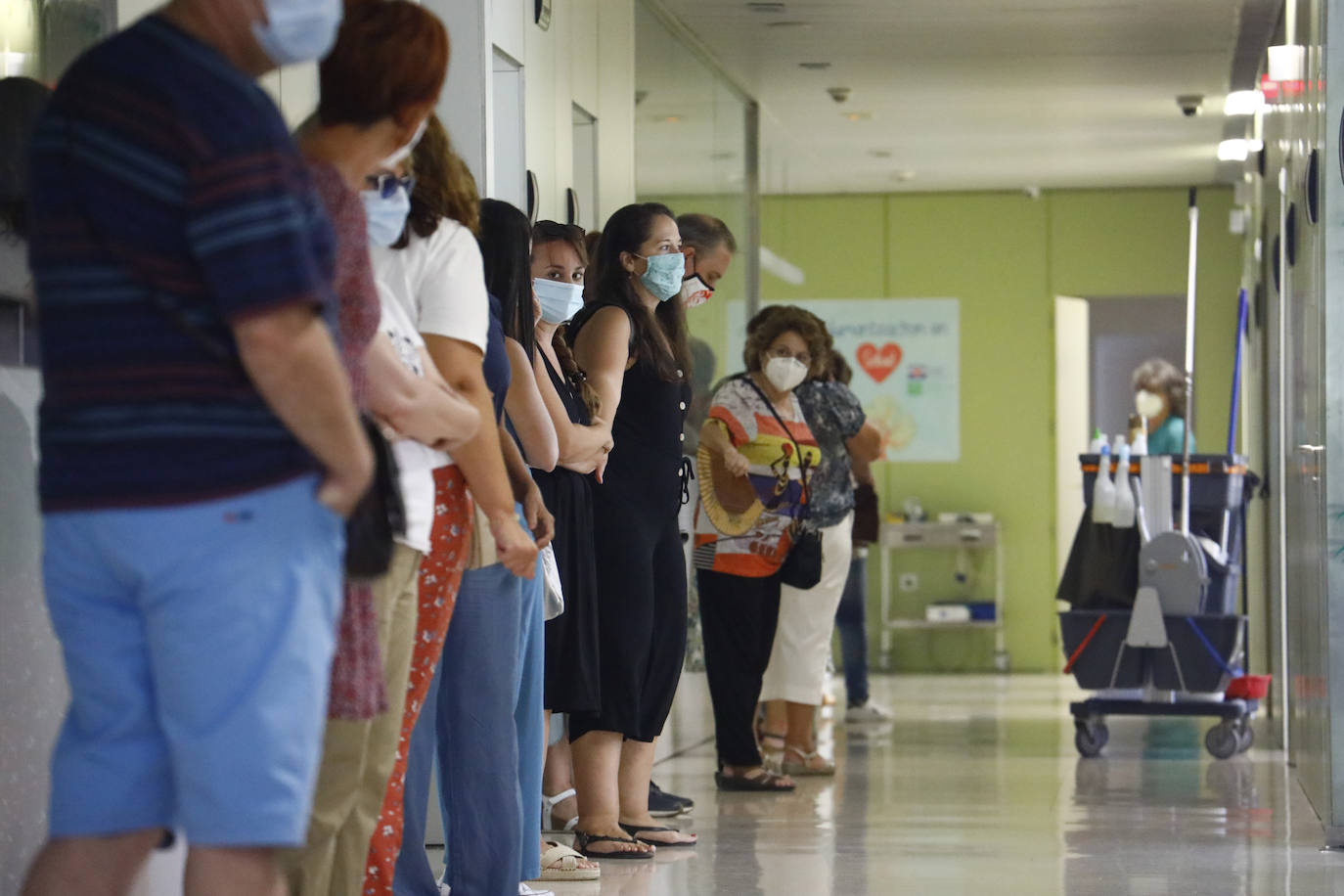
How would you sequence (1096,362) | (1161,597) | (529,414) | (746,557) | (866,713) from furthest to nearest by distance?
(1096,362) < (866,713) < (1161,597) < (746,557) < (529,414)

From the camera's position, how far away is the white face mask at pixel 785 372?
18.0ft

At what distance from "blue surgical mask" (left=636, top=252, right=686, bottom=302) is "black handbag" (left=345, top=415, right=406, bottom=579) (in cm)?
212

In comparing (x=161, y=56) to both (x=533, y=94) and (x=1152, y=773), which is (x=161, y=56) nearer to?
(x=533, y=94)

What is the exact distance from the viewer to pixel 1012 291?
11.1 metres

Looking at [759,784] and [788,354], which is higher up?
[788,354]

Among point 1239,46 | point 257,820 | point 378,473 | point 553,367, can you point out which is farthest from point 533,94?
point 1239,46

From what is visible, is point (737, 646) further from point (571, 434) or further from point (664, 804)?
point (571, 434)

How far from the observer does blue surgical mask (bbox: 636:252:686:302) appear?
3959 mm

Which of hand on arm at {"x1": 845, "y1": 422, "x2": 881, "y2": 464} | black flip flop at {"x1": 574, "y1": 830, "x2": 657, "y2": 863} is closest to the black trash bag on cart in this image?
hand on arm at {"x1": 845, "y1": 422, "x2": 881, "y2": 464}

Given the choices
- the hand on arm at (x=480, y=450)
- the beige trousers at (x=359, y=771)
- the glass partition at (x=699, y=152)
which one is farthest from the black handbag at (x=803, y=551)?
Answer: the beige trousers at (x=359, y=771)

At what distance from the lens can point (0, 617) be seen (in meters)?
2.31

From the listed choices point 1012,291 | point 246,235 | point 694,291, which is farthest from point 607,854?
point 1012,291

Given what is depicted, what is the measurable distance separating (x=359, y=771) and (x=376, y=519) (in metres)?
0.44

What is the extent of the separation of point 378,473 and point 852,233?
379 inches
